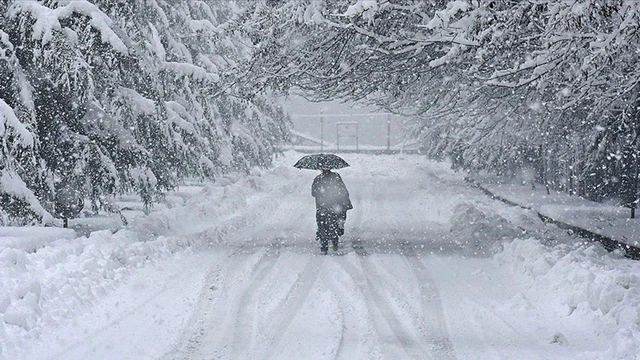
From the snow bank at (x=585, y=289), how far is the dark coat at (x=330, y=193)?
11.7 ft

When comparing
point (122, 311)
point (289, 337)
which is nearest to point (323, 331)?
point (289, 337)

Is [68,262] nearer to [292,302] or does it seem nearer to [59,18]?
[292,302]

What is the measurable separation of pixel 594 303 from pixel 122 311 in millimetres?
5725

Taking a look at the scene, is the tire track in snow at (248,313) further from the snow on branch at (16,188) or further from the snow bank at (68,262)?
the snow on branch at (16,188)

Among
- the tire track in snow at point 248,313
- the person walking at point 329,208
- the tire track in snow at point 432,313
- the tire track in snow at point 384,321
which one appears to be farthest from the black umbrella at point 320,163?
the tire track in snow at point 384,321

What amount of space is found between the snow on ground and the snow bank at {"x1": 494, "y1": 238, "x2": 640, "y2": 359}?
0.02 meters

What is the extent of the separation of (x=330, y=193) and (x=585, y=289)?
623 centimetres

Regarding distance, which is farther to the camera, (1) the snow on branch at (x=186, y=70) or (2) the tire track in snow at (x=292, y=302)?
(1) the snow on branch at (x=186, y=70)

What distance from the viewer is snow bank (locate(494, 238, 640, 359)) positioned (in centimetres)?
701

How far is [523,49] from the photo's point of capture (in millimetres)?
9719

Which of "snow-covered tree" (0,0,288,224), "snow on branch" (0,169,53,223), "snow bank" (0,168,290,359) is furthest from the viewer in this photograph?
"snow on branch" (0,169,53,223)

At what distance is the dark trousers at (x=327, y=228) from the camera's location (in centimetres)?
1289

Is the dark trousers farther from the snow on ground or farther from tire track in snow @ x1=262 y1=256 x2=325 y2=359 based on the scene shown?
tire track in snow @ x1=262 y1=256 x2=325 y2=359

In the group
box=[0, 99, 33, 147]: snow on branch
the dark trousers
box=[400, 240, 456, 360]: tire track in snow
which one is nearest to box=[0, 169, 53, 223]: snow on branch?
box=[0, 99, 33, 147]: snow on branch
